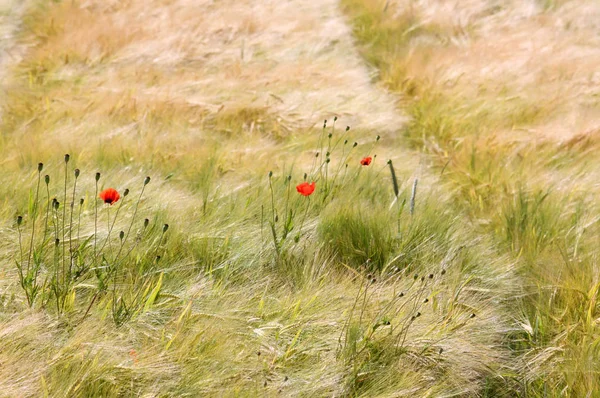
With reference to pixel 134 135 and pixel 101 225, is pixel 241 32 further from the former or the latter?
pixel 101 225

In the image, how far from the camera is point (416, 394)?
1.63m

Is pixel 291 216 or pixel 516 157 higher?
pixel 291 216

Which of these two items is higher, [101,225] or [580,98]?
[101,225]

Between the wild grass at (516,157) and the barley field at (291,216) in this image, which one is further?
the wild grass at (516,157)

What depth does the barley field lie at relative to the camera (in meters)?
1.66

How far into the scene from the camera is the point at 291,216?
209 cm

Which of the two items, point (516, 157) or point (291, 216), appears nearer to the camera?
point (291, 216)

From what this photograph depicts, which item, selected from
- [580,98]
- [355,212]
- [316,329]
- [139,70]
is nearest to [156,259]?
[316,329]

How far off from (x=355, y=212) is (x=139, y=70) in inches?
83.0

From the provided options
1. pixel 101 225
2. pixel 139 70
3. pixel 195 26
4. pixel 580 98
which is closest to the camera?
pixel 101 225

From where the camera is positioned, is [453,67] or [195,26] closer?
[453,67]

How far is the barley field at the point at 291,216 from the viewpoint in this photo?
1.66m

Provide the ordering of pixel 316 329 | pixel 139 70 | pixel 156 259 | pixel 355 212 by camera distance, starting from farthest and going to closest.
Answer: pixel 139 70 < pixel 355 212 < pixel 156 259 < pixel 316 329

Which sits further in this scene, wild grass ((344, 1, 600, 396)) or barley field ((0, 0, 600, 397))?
wild grass ((344, 1, 600, 396))
